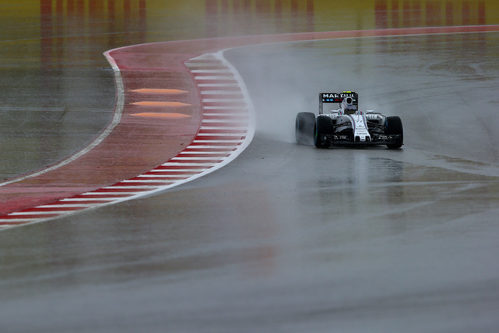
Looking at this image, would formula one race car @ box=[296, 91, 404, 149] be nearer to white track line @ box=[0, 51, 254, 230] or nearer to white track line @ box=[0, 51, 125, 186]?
white track line @ box=[0, 51, 254, 230]

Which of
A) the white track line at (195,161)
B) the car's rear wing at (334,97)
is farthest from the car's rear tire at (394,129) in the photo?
the white track line at (195,161)

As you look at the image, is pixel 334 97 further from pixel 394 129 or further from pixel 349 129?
pixel 394 129

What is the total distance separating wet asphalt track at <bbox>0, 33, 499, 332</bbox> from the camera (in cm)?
1130

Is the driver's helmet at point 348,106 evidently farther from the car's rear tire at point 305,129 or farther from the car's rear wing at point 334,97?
the car's rear tire at point 305,129

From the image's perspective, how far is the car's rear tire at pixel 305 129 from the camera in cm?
2366

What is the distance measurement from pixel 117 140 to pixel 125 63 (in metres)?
14.2

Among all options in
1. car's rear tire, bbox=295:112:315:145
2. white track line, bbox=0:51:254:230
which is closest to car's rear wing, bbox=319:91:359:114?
car's rear tire, bbox=295:112:315:145

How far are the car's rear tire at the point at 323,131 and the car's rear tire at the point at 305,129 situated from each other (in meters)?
0.48

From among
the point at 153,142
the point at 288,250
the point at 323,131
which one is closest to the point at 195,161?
the point at 153,142

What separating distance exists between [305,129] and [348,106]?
1.47 metres

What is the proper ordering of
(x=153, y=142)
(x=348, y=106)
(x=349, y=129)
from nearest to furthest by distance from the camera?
(x=349, y=129) → (x=153, y=142) → (x=348, y=106)

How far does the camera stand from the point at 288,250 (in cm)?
1427

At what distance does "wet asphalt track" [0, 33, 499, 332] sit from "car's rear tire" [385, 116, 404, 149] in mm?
425

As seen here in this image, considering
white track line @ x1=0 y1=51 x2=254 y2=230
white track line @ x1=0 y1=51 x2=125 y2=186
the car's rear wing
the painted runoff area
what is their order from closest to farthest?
white track line @ x1=0 y1=51 x2=254 y2=230, the painted runoff area, white track line @ x1=0 y1=51 x2=125 y2=186, the car's rear wing
